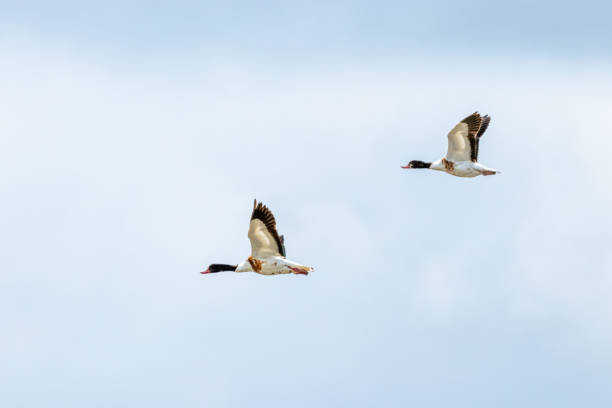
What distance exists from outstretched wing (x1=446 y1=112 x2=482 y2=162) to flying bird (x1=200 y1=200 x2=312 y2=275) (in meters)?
11.0

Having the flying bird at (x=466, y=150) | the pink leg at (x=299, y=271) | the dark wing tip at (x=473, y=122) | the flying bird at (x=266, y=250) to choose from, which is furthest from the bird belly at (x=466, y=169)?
the pink leg at (x=299, y=271)

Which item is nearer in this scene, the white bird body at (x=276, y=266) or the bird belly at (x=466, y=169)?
the white bird body at (x=276, y=266)

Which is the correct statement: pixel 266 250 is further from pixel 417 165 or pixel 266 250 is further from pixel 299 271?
pixel 417 165

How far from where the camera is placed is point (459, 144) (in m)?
58.4

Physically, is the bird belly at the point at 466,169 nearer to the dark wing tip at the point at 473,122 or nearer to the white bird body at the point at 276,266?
the dark wing tip at the point at 473,122

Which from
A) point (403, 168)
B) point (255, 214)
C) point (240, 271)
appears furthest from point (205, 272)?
point (403, 168)

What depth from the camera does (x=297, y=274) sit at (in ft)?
167

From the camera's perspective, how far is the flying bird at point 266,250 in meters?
48.4

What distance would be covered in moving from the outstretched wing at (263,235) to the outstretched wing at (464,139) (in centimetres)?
1141

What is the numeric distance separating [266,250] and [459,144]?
12811mm

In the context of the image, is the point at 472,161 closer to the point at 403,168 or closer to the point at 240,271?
the point at 403,168

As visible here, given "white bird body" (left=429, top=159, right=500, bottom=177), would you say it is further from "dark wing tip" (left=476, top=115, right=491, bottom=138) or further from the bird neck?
the bird neck

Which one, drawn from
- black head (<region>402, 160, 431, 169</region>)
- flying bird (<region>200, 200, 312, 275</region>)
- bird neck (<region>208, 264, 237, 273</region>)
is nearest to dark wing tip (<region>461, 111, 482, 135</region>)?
black head (<region>402, 160, 431, 169</region>)

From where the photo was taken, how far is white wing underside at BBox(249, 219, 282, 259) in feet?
160
